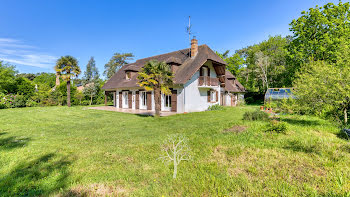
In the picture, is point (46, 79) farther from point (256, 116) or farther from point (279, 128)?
point (279, 128)

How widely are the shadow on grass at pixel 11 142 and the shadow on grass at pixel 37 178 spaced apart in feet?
6.63

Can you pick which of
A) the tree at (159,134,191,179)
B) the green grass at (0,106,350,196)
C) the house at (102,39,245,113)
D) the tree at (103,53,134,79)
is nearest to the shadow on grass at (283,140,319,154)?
the green grass at (0,106,350,196)

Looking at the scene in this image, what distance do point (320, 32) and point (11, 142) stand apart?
30.8m

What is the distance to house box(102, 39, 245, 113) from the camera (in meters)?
16.5

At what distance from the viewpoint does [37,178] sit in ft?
11.6

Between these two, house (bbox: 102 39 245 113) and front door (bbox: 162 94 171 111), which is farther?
front door (bbox: 162 94 171 111)

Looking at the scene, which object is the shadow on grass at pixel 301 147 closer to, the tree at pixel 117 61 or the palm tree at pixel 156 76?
the palm tree at pixel 156 76

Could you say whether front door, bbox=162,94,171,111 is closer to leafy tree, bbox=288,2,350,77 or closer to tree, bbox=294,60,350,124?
tree, bbox=294,60,350,124

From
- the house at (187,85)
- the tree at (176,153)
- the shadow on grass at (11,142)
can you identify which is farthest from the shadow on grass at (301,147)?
the house at (187,85)

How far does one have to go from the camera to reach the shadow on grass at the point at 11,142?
18.2 feet

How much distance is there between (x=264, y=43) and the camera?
38.3m

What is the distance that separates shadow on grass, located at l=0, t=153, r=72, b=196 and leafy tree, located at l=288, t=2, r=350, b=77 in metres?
23.6

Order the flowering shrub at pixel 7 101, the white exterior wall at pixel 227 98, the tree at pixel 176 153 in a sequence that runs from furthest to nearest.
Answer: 1. the white exterior wall at pixel 227 98
2. the flowering shrub at pixel 7 101
3. the tree at pixel 176 153

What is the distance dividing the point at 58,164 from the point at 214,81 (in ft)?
57.1
